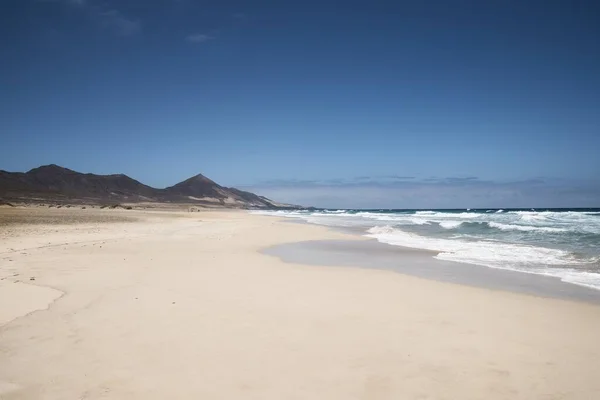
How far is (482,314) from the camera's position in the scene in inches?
225

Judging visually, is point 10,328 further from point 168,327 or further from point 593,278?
point 593,278

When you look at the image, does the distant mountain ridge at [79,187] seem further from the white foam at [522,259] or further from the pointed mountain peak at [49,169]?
the white foam at [522,259]

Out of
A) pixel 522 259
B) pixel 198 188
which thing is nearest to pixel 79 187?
pixel 198 188

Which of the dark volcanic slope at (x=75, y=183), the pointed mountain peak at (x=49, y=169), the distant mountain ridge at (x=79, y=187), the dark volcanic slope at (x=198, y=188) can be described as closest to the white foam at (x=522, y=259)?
the distant mountain ridge at (x=79, y=187)

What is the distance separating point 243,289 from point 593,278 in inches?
329

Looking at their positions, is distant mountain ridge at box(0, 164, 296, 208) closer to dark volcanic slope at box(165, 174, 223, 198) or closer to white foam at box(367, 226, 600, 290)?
dark volcanic slope at box(165, 174, 223, 198)

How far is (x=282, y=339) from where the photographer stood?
4.55m

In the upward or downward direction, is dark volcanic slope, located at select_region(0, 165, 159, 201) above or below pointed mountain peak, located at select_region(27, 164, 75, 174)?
below

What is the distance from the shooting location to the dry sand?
134 inches

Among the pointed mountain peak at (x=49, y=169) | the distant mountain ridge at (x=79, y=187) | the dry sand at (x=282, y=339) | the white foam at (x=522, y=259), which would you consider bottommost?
the dry sand at (x=282, y=339)

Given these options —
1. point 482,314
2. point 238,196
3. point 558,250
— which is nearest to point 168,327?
point 482,314

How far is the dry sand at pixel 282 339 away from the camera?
342 cm

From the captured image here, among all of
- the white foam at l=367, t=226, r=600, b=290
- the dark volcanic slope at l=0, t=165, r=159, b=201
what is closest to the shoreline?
the white foam at l=367, t=226, r=600, b=290

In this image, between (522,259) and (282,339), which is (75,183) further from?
(282,339)
